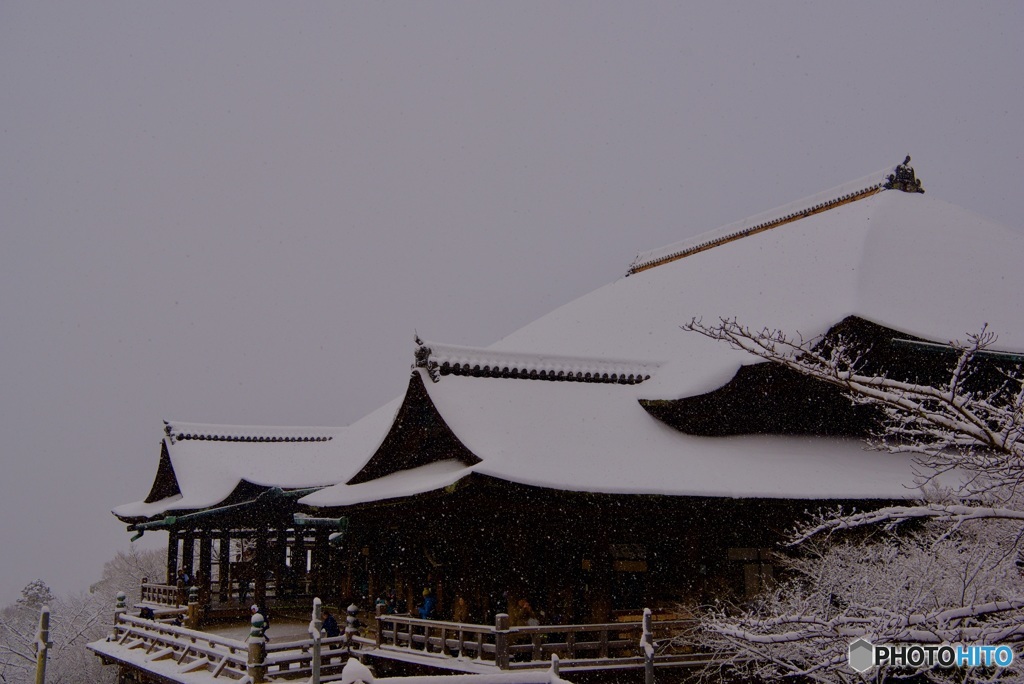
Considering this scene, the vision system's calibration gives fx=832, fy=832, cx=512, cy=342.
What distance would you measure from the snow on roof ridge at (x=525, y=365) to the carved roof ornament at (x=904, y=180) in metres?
8.69

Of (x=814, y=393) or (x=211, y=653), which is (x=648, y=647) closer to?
(x=814, y=393)

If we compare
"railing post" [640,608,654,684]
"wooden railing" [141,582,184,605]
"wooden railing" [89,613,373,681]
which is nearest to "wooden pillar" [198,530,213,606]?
"wooden railing" [141,582,184,605]

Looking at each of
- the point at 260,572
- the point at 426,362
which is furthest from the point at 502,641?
the point at 260,572

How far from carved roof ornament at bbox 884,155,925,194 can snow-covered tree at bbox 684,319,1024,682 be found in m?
6.86

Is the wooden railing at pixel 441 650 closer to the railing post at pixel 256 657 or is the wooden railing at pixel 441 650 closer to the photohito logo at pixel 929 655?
the railing post at pixel 256 657

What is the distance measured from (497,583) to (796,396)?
5.87 metres

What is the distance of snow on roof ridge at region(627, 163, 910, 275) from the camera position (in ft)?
65.9

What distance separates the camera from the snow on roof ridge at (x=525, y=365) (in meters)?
13.1

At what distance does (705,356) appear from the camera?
48.0 feet

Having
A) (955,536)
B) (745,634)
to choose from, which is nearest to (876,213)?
(955,536)

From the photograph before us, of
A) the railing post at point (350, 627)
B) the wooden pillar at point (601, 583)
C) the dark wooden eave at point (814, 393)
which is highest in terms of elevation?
the dark wooden eave at point (814, 393)

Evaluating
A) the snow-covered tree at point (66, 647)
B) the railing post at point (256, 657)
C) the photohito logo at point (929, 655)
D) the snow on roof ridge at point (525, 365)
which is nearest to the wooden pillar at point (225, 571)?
the railing post at point (256, 657)

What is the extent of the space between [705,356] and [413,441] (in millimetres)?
5295

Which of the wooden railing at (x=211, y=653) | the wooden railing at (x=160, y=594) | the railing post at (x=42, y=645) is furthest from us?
the wooden railing at (x=160, y=594)
